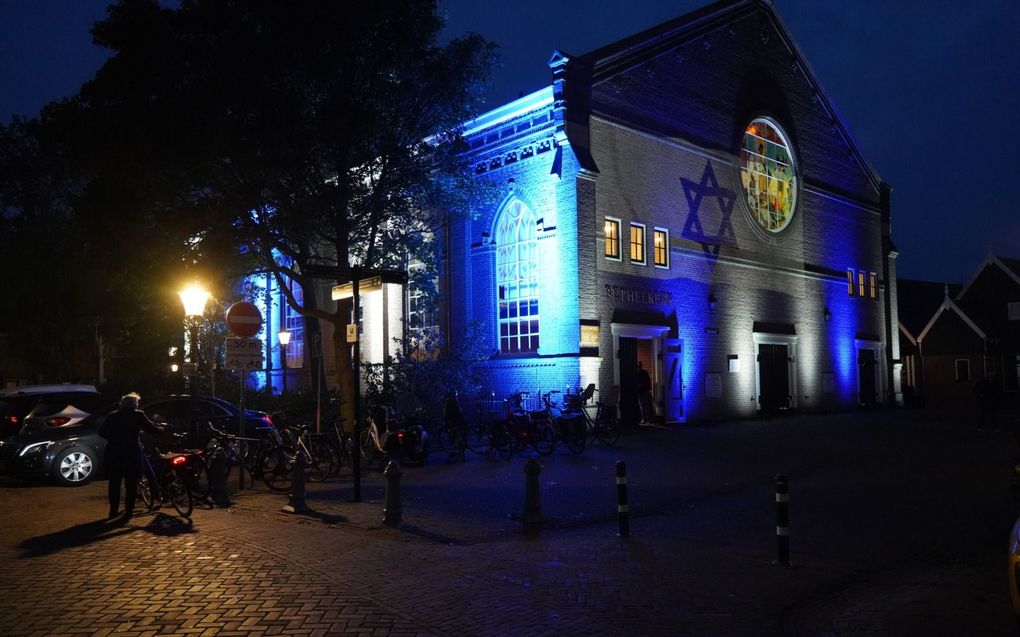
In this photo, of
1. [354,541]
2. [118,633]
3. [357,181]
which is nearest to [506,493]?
[354,541]

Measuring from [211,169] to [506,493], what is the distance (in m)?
9.69

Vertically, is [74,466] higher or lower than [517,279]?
lower

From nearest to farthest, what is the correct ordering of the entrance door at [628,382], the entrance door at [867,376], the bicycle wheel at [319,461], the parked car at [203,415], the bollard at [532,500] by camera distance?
the bollard at [532,500] → the bicycle wheel at [319,461] → the parked car at [203,415] → the entrance door at [628,382] → the entrance door at [867,376]

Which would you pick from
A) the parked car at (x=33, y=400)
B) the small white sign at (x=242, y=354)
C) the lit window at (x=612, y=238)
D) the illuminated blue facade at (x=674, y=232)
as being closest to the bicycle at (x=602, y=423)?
the illuminated blue facade at (x=674, y=232)

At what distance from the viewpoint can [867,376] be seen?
35.3 metres

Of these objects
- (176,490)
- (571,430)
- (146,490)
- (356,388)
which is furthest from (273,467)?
(571,430)

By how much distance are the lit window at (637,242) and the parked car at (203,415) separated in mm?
11939

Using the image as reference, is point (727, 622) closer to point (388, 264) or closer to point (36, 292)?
point (388, 264)

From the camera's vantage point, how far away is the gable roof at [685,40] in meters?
24.2

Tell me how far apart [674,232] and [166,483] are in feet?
60.0

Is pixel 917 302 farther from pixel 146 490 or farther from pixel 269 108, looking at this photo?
pixel 146 490

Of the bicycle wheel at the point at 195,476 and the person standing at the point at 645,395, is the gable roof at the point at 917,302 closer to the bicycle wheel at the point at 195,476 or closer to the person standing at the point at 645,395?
the person standing at the point at 645,395

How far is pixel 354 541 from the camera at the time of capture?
30.7 feet

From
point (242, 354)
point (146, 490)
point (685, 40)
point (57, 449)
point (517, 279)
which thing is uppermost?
point (685, 40)
